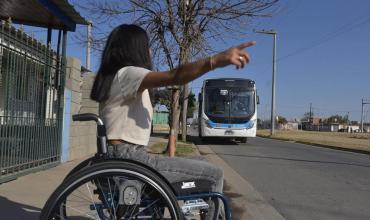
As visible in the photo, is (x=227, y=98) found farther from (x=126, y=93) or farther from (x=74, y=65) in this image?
(x=126, y=93)

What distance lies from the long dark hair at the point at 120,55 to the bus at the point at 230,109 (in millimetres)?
22913

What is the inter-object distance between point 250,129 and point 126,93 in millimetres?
23368

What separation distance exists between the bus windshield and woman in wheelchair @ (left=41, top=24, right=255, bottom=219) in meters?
23.0

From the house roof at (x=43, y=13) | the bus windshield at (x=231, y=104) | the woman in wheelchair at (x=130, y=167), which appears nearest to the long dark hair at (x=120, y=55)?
the woman in wheelchair at (x=130, y=167)

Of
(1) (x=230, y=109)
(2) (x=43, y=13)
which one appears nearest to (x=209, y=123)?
(1) (x=230, y=109)

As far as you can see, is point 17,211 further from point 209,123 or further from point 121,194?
point 209,123

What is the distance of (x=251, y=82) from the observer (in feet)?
88.4

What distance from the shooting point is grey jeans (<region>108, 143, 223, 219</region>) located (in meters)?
3.69

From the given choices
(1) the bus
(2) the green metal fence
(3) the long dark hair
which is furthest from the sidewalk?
(1) the bus

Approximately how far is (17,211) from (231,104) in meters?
21.3

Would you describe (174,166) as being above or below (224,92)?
below

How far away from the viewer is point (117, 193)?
11.7 feet

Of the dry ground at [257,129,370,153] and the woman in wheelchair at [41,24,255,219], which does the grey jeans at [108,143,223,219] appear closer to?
the woman in wheelchair at [41,24,255,219]

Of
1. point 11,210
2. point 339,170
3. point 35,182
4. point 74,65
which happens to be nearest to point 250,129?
point 339,170
